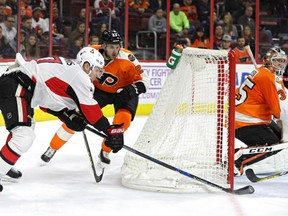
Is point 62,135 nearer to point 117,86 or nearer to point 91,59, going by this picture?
point 117,86

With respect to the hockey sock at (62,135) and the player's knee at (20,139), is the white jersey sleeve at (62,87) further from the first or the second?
the hockey sock at (62,135)

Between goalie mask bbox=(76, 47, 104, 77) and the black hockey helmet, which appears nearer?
goalie mask bbox=(76, 47, 104, 77)

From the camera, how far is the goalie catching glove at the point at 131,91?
489cm

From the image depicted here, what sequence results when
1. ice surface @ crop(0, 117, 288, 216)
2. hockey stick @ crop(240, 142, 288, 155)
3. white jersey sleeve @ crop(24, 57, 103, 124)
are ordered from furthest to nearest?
hockey stick @ crop(240, 142, 288, 155), white jersey sleeve @ crop(24, 57, 103, 124), ice surface @ crop(0, 117, 288, 216)

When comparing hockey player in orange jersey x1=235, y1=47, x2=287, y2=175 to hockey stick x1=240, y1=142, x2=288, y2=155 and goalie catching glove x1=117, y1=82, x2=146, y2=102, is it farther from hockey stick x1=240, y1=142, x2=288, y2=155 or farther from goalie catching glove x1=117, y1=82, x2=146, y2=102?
goalie catching glove x1=117, y1=82, x2=146, y2=102

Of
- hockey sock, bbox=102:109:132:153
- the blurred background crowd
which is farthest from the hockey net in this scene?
the blurred background crowd

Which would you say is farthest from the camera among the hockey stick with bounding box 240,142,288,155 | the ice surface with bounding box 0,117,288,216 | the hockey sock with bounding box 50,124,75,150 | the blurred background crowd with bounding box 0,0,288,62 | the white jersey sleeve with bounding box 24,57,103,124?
the blurred background crowd with bounding box 0,0,288,62

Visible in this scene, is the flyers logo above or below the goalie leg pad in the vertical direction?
above

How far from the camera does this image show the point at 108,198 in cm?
395

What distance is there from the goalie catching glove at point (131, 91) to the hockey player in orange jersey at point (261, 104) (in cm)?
63

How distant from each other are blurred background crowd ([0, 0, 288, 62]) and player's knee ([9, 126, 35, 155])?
3633 mm

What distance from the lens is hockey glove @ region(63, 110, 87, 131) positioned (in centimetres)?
412

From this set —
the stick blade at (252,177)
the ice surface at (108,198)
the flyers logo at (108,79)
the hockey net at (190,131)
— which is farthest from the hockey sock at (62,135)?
the stick blade at (252,177)

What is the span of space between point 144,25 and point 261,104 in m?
4.58
